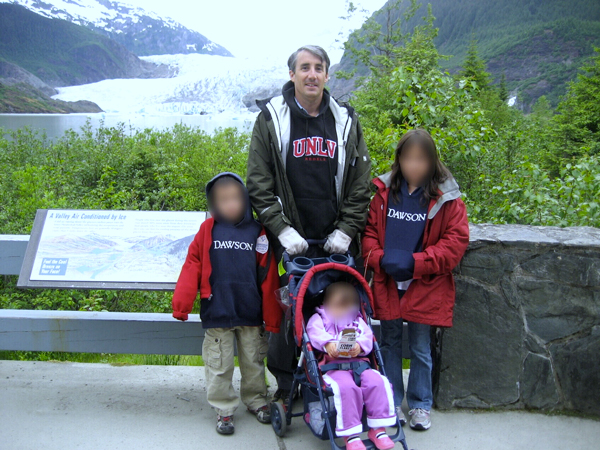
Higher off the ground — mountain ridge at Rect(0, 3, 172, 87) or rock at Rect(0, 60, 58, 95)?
mountain ridge at Rect(0, 3, 172, 87)

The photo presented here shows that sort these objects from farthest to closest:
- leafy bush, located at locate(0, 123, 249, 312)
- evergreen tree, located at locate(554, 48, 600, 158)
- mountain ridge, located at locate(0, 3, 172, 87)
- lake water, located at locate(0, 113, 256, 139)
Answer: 1. mountain ridge, located at locate(0, 3, 172, 87)
2. evergreen tree, located at locate(554, 48, 600, 158)
3. lake water, located at locate(0, 113, 256, 139)
4. leafy bush, located at locate(0, 123, 249, 312)

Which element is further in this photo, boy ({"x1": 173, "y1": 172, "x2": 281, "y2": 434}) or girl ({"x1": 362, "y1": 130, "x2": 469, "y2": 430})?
boy ({"x1": 173, "y1": 172, "x2": 281, "y2": 434})

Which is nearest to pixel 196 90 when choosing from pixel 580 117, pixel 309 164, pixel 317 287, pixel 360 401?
pixel 580 117

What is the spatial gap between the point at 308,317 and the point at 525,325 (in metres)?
1.35

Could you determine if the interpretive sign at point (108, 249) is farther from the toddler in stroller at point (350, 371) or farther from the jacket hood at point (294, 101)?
the toddler in stroller at point (350, 371)

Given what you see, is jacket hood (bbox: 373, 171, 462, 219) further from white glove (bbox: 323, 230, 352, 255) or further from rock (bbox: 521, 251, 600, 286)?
rock (bbox: 521, 251, 600, 286)

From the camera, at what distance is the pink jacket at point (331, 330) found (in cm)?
249

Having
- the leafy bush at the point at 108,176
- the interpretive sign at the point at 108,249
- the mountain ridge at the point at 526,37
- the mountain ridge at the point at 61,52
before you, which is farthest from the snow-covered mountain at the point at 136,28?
the interpretive sign at the point at 108,249

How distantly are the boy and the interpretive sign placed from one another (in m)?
0.39

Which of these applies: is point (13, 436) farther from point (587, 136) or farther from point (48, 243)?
point (587, 136)

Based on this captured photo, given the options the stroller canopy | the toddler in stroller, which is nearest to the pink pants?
the toddler in stroller

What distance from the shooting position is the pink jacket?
249 cm

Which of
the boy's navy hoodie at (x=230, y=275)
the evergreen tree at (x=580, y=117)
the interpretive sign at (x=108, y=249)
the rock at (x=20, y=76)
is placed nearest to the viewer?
the boy's navy hoodie at (x=230, y=275)

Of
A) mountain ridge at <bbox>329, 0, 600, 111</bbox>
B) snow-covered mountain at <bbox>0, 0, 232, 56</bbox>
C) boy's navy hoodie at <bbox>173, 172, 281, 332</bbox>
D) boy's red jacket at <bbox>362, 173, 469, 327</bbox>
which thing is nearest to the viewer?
boy's red jacket at <bbox>362, 173, 469, 327</bbox>
